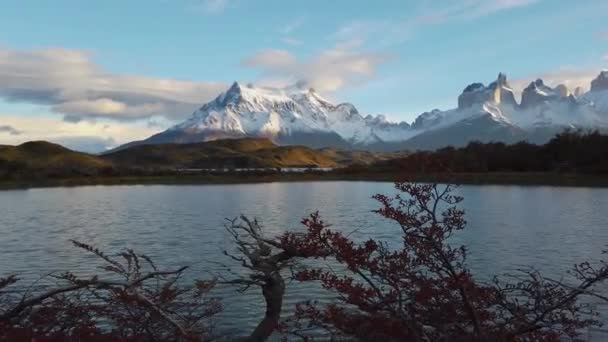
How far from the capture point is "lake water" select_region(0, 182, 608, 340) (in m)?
32.0

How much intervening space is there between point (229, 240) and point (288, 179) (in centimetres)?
13790

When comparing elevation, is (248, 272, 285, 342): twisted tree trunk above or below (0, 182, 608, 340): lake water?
above

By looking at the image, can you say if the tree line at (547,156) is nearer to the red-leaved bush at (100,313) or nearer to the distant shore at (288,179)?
the distant shore at (288,179)

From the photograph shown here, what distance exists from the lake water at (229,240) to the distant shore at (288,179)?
4159 cm

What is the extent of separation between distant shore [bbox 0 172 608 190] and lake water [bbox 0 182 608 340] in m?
41.6

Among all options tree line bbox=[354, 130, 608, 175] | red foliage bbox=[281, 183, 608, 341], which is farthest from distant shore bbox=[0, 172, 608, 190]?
red foliage bbox=[281, 183, 608, 341]

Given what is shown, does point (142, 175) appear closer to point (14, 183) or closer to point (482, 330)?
point (14, 183)

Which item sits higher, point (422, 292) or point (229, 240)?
point (422, 292)

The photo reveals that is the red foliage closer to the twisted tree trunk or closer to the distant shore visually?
the twisted tree trunk

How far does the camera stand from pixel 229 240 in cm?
4350

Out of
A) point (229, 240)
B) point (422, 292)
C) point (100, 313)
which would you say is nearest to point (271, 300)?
point (100, 313)

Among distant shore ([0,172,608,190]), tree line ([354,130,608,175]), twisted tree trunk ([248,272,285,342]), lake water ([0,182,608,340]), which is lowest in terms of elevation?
lake water ([0,182,608,340])

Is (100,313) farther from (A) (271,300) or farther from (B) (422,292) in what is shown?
(B) (422,292)

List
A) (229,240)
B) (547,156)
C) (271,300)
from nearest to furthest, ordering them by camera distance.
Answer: (271,300)
(229,240)
(547,156)
